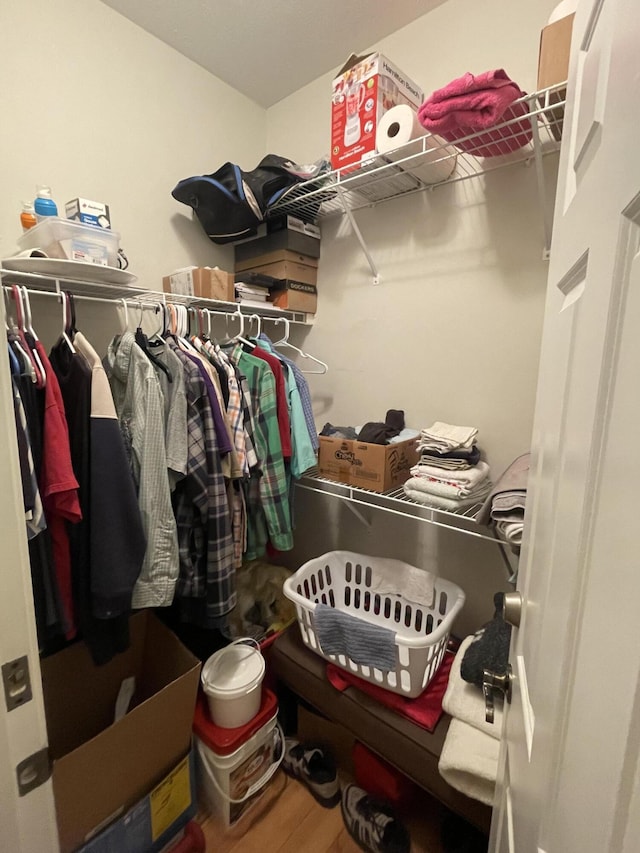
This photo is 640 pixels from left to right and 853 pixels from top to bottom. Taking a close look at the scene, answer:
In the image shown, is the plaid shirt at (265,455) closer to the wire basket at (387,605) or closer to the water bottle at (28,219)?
the wire basket at (387,605)

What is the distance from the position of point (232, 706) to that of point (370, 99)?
6.54 ft

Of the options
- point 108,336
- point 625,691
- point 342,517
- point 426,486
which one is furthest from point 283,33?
point 625,691

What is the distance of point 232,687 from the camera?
1.28 meters

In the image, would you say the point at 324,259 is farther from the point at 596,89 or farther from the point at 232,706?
the point at 232,706

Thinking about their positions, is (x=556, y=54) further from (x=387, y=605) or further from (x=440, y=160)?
(x=387, y=605)

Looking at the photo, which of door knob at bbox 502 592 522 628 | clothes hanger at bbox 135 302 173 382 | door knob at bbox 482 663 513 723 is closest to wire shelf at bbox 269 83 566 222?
clothes hanger at bbox 135 302 173 382

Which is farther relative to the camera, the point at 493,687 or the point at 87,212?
the point at 87,212

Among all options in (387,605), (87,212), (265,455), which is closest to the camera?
(87,212)

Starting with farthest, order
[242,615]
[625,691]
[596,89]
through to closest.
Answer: [242,615], [596,89], [625,691]

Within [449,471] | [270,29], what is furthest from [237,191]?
[449,471]

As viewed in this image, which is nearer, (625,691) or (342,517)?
(625,691)

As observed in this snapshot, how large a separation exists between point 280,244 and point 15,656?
1573mm

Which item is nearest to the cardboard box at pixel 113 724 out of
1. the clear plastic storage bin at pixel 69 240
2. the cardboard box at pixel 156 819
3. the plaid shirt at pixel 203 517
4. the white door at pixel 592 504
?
the cardboard box at pixel 156 819

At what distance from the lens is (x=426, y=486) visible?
1245mm
